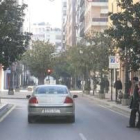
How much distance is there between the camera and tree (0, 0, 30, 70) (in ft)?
77.5

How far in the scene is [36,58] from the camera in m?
87.9

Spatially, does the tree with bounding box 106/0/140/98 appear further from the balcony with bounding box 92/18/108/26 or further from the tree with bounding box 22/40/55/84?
the tree with bounding box 22/40/55/84

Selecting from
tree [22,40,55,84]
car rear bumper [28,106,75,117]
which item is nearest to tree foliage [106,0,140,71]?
car rear bumper [28,106,75,117]

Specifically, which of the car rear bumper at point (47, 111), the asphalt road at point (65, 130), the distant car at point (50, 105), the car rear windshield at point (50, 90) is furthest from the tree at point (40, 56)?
the car rear bumper at point (47, 111)

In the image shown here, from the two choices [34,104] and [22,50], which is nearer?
[34,104]

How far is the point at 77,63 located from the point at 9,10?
28.3 meters

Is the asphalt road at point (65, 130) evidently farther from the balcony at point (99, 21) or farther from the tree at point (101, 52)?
the balcony at point (99, 21)

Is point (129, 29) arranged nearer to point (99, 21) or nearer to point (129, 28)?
point (129, 28)

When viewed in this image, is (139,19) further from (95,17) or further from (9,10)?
(95,17)

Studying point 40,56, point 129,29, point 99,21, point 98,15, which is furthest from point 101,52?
point 40,56

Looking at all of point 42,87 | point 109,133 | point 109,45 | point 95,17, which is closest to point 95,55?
point 109,45

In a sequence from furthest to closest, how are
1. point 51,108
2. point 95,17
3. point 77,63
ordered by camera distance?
point 95,17 → point 77,63 → point 51,108

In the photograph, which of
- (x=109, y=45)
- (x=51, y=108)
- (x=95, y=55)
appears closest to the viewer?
(x=51, y=108)

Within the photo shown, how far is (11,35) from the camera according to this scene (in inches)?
946
